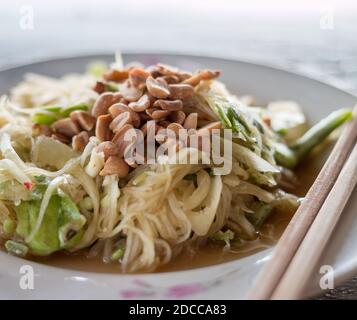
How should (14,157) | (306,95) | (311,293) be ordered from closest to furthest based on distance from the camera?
(311,293) → (14,157) → (306,95)

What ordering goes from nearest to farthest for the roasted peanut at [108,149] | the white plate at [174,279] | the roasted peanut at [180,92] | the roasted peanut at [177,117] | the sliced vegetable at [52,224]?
1. the white plate at [174,279]
2. the sliced vegetable at [52,224]
3. the roasted peanut at [108,149]
4. the roasted peanut at [177,117]
5. the roasted peanut at [180,92]

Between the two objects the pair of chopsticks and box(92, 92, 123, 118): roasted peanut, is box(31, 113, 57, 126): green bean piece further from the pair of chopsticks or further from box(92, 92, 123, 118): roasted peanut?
the pair of chopsticks

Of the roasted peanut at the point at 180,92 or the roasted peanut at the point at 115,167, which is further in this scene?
the roasted peanut at the point at 180,92

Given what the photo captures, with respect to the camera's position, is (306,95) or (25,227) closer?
(25,227)

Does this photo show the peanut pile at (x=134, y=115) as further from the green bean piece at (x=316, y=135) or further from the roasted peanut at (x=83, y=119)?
the green bean piece at (x=316, y=135)

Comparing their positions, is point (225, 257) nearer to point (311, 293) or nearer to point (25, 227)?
point (311, 293)

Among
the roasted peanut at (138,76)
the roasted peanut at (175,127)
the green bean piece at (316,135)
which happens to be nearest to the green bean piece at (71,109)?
the roasted peanut at (138,76)
